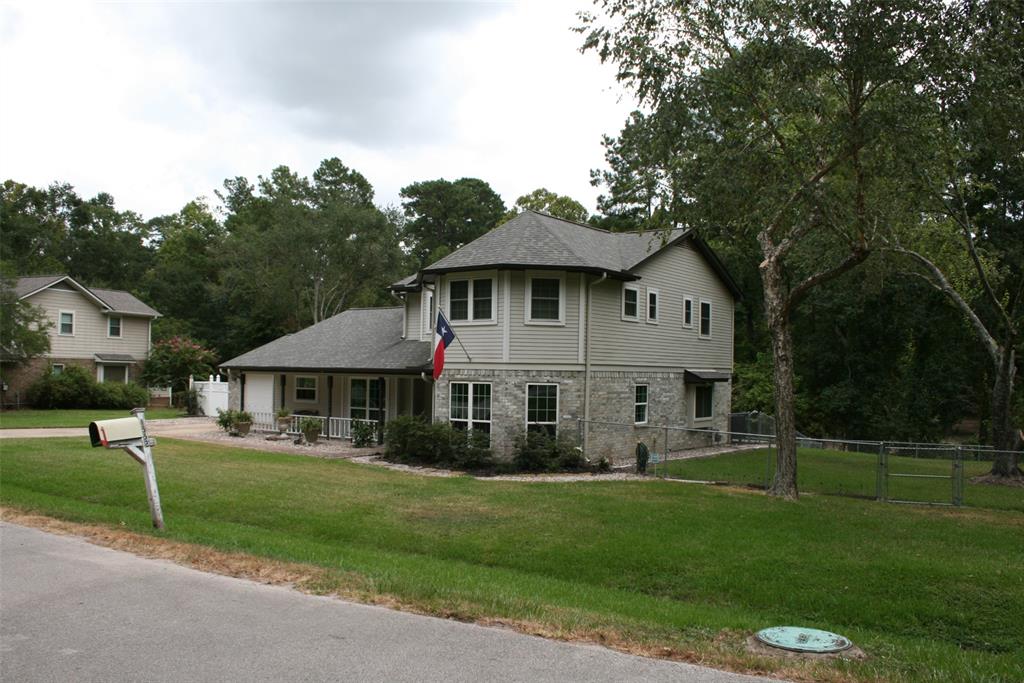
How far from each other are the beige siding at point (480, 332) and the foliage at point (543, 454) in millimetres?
2253

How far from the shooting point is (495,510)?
13141mm

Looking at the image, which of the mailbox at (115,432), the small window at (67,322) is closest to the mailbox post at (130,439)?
the mailbox at (115,432)

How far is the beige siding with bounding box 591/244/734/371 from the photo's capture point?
21.8 m

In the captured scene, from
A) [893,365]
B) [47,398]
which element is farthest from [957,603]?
[47,398]

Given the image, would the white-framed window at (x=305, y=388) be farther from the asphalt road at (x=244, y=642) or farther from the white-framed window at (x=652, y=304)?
the asphalt road at (x=244, y=642)

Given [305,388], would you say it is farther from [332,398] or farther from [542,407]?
[542,407]

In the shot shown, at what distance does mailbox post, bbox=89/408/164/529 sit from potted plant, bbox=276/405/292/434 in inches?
638

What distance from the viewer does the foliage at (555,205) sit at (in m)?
47.6

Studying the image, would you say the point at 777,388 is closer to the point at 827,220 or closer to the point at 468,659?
the point at 827,220

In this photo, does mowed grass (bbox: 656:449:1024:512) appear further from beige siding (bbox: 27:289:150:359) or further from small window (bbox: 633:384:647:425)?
beige siding (bbox: 27:289:150:359)

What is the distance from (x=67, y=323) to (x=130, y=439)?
36.7 meters

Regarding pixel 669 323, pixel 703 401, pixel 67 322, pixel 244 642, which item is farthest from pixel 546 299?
pixel 67 322

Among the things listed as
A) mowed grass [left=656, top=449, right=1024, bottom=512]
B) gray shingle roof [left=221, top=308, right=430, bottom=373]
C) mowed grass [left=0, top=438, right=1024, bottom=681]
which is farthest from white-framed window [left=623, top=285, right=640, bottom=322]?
mowed grass [left=0, top=438, right=1024, bottom=681]

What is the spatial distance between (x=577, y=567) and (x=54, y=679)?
239 inches
